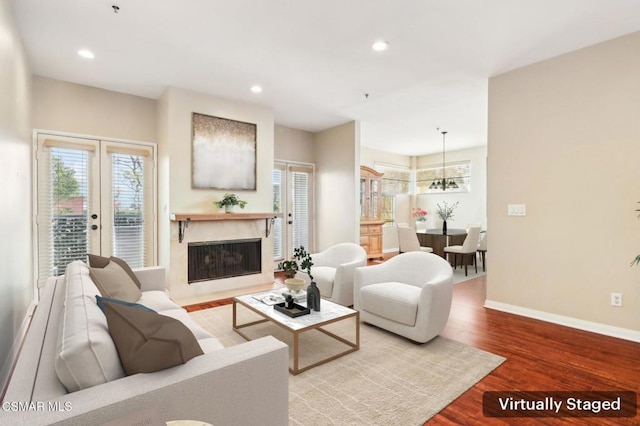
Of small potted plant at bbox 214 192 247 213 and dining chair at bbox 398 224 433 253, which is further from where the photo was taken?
dining chair at bbox 398 224 433 253

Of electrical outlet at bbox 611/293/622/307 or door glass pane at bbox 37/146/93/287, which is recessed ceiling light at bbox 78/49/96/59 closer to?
door glass pane at bbox 37/146/93/287

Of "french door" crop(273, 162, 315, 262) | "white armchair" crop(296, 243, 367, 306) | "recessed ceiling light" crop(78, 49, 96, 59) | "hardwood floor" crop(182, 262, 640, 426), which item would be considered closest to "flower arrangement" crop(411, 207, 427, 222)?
"french door" crop(273, 162, 315, 262)

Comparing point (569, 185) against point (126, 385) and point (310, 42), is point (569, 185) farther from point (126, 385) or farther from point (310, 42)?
point (126, 385)

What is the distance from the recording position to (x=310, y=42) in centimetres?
317

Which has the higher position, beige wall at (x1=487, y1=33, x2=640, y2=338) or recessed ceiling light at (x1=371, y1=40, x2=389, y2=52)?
recessed ceiling light at (x1=371, y1=40, x2=389, y2=52)

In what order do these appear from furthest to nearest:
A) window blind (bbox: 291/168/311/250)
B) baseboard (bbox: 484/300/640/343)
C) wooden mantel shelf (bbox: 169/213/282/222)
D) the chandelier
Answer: the chandelier < window blind (bbox: 291/168/311/250) < wooden mantel shelf (bbox: 169/213/282/222) < baseboard (bbox: 484/300/640/343)

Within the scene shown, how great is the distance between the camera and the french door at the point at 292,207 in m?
6.36

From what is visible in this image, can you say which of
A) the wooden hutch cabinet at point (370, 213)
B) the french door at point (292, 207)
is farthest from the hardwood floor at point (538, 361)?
the wooden hutch cabinet at point (370, 213)

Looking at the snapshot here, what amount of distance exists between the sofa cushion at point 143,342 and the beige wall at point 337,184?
15.6ft

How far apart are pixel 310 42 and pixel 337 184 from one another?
331cm

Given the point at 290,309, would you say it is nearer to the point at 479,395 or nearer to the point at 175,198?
the point at 479,395

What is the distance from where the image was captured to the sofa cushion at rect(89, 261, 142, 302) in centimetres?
231

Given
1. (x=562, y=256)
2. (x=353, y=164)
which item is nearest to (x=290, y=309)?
(x=562, y=256)

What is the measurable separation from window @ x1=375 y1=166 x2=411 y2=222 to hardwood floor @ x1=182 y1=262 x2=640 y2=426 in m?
5.34
